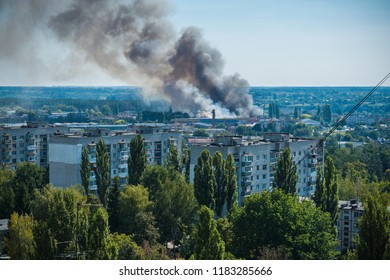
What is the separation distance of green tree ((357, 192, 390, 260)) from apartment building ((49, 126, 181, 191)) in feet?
21.6

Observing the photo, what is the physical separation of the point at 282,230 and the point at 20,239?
2288 mm

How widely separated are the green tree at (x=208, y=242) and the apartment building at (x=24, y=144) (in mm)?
9056

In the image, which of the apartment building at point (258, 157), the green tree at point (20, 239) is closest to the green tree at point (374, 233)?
the green tree at point (20, 239)

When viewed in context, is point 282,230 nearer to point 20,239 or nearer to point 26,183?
point 20,239

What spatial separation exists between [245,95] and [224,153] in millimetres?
15731

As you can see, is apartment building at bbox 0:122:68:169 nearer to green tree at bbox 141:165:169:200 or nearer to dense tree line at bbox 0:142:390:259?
dense tree line at bbox 0:142:390:259

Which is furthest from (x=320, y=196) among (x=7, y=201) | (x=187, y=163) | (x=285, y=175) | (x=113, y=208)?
(x=7, y=201)

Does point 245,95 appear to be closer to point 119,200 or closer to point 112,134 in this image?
point 112,134

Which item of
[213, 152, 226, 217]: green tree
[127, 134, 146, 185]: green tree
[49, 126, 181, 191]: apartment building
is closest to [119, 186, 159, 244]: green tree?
[213, 152, 226, 217]: green tree

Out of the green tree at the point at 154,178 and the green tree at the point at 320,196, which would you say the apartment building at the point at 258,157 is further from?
the green tree at the point at 320,196

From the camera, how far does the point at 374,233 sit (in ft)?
15.4
